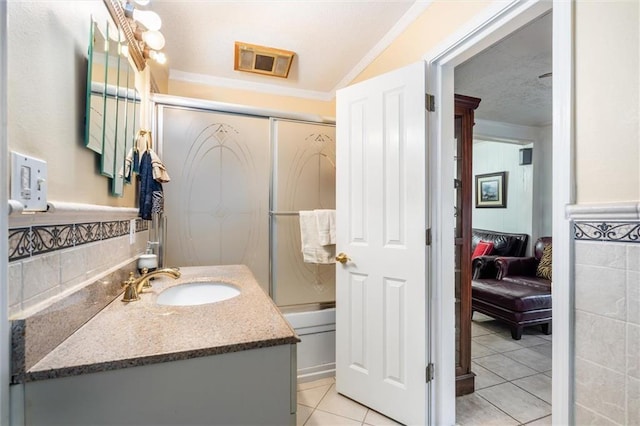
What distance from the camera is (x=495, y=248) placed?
4.13 meters

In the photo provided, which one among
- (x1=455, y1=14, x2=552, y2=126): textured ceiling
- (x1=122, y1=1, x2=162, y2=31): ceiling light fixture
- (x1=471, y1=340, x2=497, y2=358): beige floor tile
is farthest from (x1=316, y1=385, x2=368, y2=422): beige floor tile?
(x1=455, y1=14, x2=552, y2=126): textured ceiling

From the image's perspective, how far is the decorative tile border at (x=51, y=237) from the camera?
60 centimetres

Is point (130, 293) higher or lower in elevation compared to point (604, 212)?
lower

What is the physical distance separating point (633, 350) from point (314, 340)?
5.65 ft

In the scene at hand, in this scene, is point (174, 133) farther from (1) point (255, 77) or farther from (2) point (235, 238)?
(1) point (255, 77)

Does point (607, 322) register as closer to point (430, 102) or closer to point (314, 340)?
point (430, 102)

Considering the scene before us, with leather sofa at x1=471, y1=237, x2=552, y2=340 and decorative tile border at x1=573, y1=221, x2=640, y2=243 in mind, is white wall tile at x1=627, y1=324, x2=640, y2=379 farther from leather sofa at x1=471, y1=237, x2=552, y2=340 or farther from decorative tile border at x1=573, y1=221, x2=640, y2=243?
leather sofa at x1=471, y1=237, x2=552, y2=340

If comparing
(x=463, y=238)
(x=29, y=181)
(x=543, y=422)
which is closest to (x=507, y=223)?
(x=463, y=238)

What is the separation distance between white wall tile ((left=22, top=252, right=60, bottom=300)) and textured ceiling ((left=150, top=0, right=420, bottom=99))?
172 centimetres

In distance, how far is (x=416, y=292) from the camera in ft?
5.33

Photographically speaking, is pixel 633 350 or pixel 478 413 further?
pixel 478 413

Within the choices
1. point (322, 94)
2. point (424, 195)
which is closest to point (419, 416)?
point (424, 195)

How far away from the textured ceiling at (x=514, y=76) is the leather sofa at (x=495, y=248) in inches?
64.1

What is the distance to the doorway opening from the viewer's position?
199 centimetres
